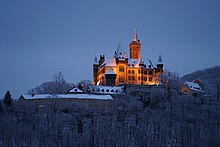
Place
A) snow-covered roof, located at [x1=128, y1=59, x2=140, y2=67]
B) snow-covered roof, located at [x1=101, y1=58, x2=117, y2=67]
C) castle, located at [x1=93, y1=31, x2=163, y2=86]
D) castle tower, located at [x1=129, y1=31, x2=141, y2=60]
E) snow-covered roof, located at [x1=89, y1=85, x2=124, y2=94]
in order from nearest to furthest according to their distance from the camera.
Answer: snow-covered roof, located at [x1=89, y1=85, x2=124, y2=94] < castle, located at [x1=93, y1=31, x2=163, y2=86] < snow-covered roof, located at [x1=101, y1=58, x2=117, y2=67] < snow-covered roof, located at [x1=128, y1=59, x2=140, y2=67] < castle tower, located at [x1=129, y1=31, x2=141, y2=60]

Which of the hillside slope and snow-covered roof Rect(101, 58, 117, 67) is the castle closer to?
snow-covered roof Rect(101, 58, 117, 67)

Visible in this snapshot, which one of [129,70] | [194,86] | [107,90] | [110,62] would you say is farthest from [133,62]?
[107,90]

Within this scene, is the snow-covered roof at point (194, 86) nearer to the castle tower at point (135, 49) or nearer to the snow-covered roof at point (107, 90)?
the snow-covered roof at point (107, 90)

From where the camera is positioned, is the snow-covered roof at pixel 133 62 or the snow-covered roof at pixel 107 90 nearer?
the snow-covered roof at pixel 107 90

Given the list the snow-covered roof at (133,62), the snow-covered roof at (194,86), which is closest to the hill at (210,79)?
the snow-covered roof at (194,86)

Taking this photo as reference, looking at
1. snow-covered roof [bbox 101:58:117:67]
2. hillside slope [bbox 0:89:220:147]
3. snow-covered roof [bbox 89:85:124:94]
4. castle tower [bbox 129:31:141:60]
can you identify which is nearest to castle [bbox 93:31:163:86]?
snow-covered roof [bbox 101:58:117:67]

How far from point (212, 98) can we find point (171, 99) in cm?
958

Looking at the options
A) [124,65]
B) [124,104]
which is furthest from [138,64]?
[124,104]

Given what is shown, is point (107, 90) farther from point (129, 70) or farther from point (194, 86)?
point (194, 86)

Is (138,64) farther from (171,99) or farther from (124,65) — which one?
(171,99)

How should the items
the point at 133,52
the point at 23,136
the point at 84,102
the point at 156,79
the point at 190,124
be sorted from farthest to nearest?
the point at 133,52, the point at 156,79, the point at 84,102, the point at 190,124, the point at 23,136

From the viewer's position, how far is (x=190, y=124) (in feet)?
193

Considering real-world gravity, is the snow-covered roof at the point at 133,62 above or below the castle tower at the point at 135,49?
below

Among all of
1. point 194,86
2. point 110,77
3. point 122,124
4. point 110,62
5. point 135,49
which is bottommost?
point 122,124
